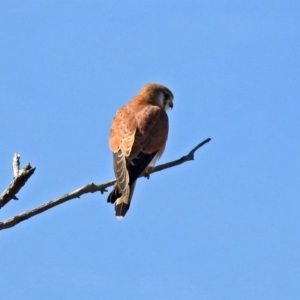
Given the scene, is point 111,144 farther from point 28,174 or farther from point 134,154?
point 28,174

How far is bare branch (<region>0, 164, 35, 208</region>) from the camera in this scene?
11.9 feet

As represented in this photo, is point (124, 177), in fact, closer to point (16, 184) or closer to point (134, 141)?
point (134, 141)

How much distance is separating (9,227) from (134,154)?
289cm

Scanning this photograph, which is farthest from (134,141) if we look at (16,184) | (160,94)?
(16,184)

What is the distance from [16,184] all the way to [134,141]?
9.74 feet

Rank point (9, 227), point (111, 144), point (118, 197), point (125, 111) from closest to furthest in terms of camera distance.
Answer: point (9, 227), point (118, 197), point (111, 144), point (125, 111)

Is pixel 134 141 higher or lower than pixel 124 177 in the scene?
higher

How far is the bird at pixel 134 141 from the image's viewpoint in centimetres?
567

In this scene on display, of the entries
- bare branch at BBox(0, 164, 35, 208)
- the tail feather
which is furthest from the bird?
A: bare branch at BBox(0, 164, 35, 208)

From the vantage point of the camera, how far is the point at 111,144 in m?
6.66

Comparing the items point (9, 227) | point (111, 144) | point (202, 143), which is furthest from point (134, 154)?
point (9, 227)

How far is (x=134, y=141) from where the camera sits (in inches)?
260

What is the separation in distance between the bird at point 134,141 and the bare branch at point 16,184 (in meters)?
1.79

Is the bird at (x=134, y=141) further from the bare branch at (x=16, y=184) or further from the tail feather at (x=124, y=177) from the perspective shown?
the bare branch at (x=16, y=184)
